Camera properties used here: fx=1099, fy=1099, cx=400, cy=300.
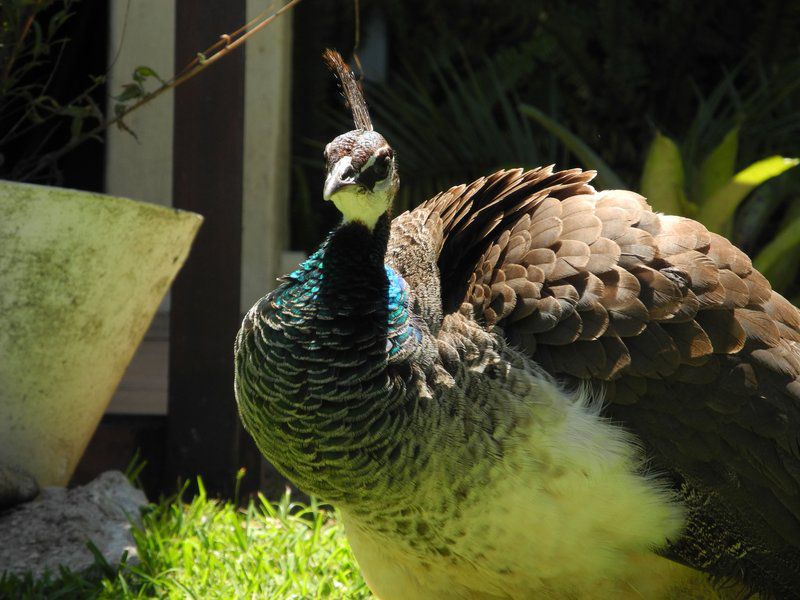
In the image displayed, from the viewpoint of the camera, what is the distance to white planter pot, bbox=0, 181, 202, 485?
3084 millimetres

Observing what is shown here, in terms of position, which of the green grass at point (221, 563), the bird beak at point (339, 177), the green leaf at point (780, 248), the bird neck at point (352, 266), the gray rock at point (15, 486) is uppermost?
the bird beak at point (339, 177)

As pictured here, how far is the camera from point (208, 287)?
3801mm

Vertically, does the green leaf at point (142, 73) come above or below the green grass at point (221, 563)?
above

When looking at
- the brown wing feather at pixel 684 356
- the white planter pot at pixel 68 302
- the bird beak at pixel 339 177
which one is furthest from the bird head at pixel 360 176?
the white planter pot at pixel 68 302

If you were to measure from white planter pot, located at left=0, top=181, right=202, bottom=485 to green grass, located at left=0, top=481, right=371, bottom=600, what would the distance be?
1.30ft

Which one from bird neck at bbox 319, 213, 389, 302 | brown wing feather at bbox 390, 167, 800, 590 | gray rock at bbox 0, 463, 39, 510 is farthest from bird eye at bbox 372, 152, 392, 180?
gray rock at bbox 0, 463, 39, 510

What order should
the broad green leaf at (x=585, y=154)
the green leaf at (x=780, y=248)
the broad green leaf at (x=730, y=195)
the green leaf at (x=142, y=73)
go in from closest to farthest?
1. the green leaf at (x=142, y=73)
2. the broad green leaf at (x=730, y=195)
3. the green leaf at (x=780, y=248)
4. the broad green leaf at (x=585, y=154)

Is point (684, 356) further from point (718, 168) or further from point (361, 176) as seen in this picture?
point (718, 168)

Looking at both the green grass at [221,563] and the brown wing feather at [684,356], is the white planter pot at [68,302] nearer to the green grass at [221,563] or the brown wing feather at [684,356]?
the green grass at [221,563]

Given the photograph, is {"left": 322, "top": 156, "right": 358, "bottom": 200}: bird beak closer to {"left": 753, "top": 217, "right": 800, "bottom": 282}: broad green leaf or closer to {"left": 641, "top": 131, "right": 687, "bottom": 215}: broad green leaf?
{"left": 641, "top": 131, "right": 687, "bottom": 215}: broad green leaf

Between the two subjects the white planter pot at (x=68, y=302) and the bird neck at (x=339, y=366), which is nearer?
the bird neck at (x=339, y=366)

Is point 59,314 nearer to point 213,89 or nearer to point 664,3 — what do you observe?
point 213,89

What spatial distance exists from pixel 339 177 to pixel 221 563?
1.33 metres

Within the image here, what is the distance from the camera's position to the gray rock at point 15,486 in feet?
10.4
